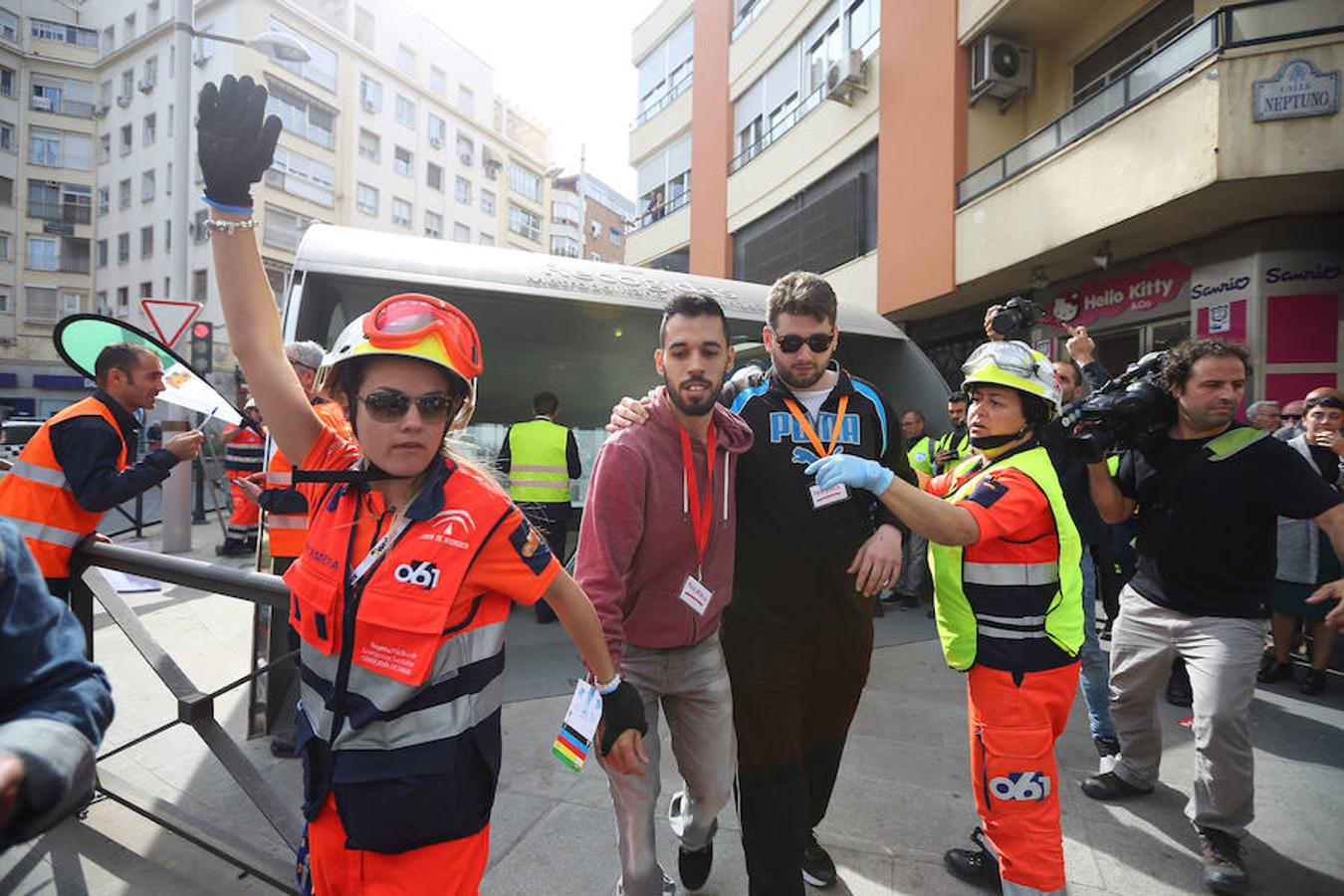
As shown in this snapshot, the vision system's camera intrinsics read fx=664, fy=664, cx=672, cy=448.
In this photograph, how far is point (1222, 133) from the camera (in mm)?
6359

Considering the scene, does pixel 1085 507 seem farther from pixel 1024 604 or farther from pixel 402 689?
pixel 402 689

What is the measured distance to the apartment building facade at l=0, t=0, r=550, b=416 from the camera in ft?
101

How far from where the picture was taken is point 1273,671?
191 inches

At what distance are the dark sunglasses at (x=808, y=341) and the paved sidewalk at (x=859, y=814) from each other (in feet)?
6.84

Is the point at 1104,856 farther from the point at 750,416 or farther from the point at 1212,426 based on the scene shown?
the point at 750,416

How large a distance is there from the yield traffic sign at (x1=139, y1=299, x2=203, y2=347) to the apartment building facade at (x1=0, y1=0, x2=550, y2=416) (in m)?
25.1

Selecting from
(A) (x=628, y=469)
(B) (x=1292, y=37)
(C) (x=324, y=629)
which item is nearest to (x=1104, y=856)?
(A) (x=628, y=469)

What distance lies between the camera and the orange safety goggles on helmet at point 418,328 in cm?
Result: 143

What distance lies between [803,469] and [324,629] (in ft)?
5.54

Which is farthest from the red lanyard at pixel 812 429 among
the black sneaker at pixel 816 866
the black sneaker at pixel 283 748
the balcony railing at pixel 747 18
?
the balcony railing at pixel 747 18

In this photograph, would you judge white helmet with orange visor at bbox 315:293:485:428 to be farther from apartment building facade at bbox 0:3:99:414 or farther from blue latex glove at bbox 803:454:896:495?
apartment building facade at bbox 0:3:99:414

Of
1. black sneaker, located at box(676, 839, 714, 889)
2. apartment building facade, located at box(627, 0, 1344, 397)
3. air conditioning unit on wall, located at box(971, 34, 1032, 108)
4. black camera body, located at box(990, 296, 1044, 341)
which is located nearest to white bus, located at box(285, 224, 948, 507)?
black camera body, located at box(990, 296, 1044, 341)

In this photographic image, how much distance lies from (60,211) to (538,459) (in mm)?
44523

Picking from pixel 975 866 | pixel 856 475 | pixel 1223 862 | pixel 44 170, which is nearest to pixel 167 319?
pixel 856 475
